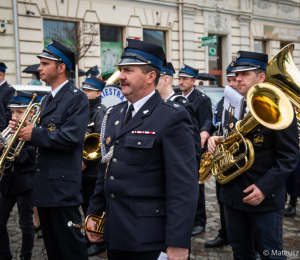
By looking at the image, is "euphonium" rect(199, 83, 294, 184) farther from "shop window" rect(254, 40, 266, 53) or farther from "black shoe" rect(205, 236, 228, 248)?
"shop window" rect(254, 40, 266, 53)

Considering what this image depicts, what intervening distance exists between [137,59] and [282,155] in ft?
4.79

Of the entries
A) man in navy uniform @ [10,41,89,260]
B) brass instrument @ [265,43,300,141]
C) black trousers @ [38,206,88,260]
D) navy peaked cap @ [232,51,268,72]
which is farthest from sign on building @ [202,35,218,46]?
black trousers @ [38,206,88,260]

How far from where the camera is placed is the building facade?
12617mm

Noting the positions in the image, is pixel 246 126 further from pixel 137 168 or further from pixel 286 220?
pixel 286 220

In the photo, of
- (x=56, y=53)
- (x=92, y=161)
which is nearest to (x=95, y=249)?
(x=92, y=161)

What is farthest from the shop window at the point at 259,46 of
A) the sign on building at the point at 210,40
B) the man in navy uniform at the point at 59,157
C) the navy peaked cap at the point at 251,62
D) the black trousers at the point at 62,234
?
the black trousers at the point at 62,234

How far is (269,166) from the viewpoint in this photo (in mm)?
2969

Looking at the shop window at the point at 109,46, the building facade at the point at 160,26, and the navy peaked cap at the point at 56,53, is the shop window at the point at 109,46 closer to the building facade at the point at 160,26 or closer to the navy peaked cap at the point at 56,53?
the building facade at the point at 160,26

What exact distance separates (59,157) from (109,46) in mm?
12601

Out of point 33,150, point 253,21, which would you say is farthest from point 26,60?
point 253,21

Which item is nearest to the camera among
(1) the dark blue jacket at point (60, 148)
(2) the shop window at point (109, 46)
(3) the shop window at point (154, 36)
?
(1) the dark blue jacket at point (60, 148)

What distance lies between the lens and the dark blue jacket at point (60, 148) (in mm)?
3064

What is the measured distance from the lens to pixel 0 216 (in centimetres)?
399

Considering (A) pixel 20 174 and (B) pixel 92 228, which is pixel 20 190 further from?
(B) pixel 92 228
